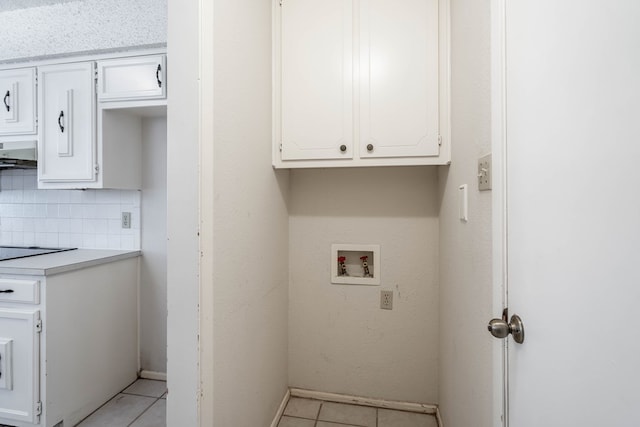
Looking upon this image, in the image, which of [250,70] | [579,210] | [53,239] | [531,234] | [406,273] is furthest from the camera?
[53,239]

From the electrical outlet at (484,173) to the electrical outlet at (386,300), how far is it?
104 centimetres

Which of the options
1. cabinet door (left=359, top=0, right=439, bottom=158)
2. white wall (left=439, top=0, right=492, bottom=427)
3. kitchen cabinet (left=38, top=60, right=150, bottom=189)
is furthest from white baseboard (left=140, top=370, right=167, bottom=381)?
cabinet door (left=359, top=0, right=439, bottom=158)

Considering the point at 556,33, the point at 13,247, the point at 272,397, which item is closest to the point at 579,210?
the point at 556,33

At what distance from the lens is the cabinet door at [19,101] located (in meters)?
1.96

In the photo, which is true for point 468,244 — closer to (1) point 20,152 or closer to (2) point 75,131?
(2) point 75,131

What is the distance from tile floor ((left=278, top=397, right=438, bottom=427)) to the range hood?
7.37ft

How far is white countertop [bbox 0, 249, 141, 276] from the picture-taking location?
1.59m

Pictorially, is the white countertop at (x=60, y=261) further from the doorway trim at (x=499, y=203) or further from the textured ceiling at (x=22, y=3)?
the doorway trim at (x=499, y=203)

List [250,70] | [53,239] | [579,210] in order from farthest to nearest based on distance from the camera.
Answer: [53,239], [250,70], [579,210]

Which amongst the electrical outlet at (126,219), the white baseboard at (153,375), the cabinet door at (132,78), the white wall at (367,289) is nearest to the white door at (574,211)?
the white wall at (367,289)

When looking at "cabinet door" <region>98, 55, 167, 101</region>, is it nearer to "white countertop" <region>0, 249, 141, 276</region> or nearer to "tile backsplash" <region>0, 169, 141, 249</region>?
"tile backsplash" <region>0, 169, 141, 249</region>

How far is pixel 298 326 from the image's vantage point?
6.40ft

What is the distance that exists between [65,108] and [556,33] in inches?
97.2

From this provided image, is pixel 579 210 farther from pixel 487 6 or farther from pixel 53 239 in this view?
pixel 53 239
